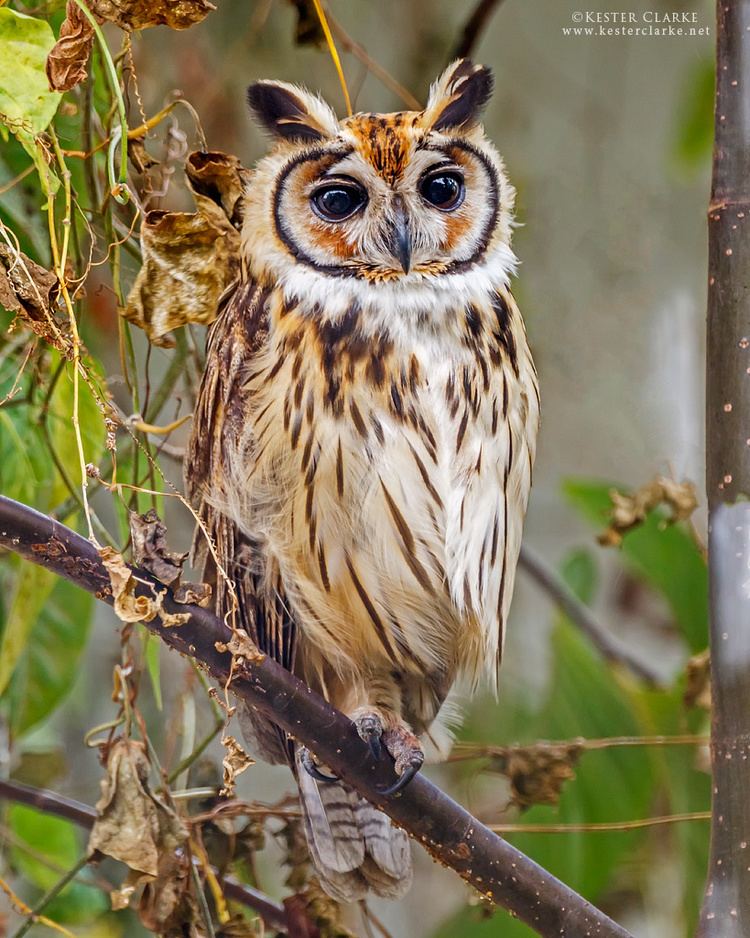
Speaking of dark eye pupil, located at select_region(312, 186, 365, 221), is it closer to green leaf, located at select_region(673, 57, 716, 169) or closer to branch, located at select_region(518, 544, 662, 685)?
branch, located at select_region(518, 544, 662, 685)

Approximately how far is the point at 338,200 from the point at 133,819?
0.77 metres

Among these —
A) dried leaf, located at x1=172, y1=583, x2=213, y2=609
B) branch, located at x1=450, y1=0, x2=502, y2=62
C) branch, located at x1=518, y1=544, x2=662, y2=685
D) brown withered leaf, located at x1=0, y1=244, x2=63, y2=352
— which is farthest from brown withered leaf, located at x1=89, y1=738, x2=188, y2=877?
branch, located at x1=450, y1=0, x2=502, y2=62

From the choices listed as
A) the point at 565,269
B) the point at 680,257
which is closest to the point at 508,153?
the point at 565,269

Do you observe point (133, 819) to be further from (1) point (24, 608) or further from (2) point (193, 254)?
(2) point (193, 254)

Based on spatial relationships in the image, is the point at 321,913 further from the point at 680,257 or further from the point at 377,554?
the point at 680,257

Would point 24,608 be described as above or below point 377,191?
below

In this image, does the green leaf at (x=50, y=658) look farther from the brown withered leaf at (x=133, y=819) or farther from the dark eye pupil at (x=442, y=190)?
the dark eye pupil at (x=442, y=190)

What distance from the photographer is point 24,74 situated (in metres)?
1.11

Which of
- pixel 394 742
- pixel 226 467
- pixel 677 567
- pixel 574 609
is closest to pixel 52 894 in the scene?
pixel 394 742

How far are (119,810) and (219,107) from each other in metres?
1.98

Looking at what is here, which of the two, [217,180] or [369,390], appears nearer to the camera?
[369,390]

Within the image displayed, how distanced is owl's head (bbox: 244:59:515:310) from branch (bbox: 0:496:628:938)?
539 mm

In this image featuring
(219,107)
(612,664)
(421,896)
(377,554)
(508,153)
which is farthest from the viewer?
(421,896)

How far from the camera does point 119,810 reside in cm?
127
